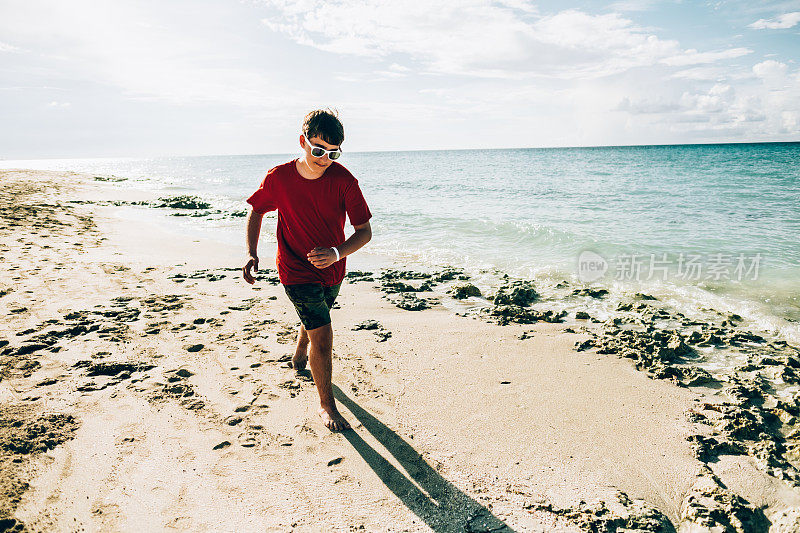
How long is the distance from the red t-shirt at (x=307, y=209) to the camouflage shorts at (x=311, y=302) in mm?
51

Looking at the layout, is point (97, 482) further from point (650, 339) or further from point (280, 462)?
point (650, 339)

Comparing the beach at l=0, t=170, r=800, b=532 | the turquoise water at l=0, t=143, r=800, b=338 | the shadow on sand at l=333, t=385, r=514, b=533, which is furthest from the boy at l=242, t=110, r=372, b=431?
the turquoise water at l=0, t=143, r=800, b=338

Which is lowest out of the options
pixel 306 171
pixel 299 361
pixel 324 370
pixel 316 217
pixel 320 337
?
pixel 299 361

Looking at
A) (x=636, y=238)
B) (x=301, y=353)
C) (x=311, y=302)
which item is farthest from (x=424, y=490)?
(x=636, y=238)

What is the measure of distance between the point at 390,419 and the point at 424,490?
0.83m

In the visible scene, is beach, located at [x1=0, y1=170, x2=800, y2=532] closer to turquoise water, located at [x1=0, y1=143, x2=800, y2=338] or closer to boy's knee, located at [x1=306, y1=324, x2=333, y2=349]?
boy's knee, located at [x1=306, y1=324, x2=333, y2=349]

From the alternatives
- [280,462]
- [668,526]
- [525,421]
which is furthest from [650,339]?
[280,462]

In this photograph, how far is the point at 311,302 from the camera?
3.25 m

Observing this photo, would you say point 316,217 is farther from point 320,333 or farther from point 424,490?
point 424,490

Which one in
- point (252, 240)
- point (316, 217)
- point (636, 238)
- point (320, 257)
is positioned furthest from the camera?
point (636, 238)

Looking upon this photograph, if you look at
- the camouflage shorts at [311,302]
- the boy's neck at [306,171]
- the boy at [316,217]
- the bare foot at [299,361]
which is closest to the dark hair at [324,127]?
the boy at [316,217]

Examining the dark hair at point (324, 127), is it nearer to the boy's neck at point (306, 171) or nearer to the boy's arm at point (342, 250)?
the boy's neck at point (306, 171)

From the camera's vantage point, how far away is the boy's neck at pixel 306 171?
3.13m

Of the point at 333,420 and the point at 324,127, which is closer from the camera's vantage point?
the point at 324,127
